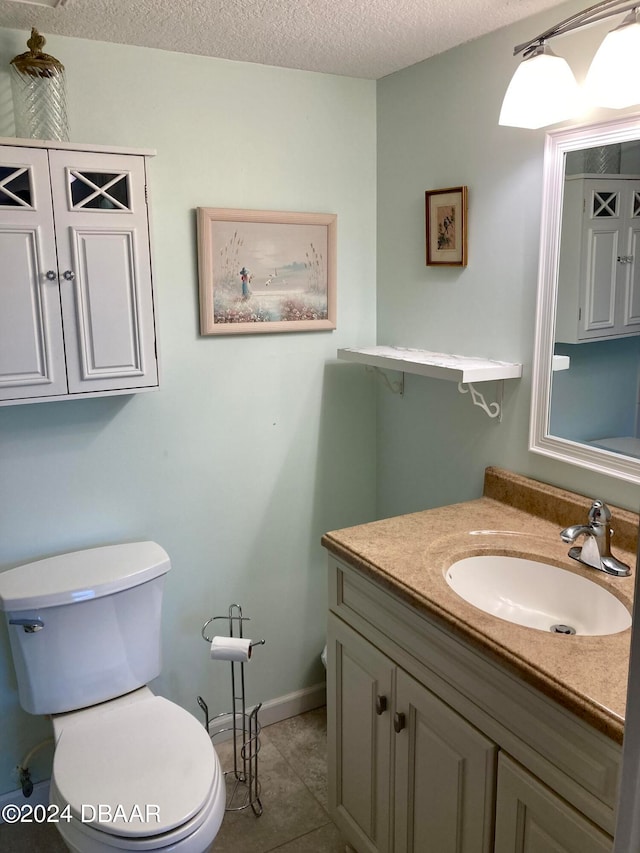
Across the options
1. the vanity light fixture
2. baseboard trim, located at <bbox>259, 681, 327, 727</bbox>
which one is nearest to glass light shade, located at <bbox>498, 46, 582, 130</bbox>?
the vanity light fixture

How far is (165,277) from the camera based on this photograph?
6.93ft

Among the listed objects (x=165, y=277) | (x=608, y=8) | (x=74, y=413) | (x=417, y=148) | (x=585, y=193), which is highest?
(x=608, y=8)

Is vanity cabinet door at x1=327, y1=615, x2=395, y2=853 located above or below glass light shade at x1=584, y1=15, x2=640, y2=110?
below

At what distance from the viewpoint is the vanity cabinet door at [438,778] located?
135 centimetres

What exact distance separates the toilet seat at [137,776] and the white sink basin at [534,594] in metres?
0.75

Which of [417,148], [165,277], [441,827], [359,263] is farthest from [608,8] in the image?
[441,827]

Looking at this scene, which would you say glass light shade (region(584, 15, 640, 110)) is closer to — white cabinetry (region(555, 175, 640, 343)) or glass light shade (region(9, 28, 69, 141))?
white cabinetry (region(555, 175, 640, 343))

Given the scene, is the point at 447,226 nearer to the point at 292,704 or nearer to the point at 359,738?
the point at 359,738

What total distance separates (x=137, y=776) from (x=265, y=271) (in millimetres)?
1482

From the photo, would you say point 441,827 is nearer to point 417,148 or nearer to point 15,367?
point 15,367

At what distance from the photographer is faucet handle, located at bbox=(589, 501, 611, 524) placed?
1548 millimetres

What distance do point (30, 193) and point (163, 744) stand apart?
4.60ft

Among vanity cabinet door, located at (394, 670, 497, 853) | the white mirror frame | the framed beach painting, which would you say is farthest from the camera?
the framed beach painting

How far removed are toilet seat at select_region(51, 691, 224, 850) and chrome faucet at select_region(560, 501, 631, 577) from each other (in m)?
1.01
